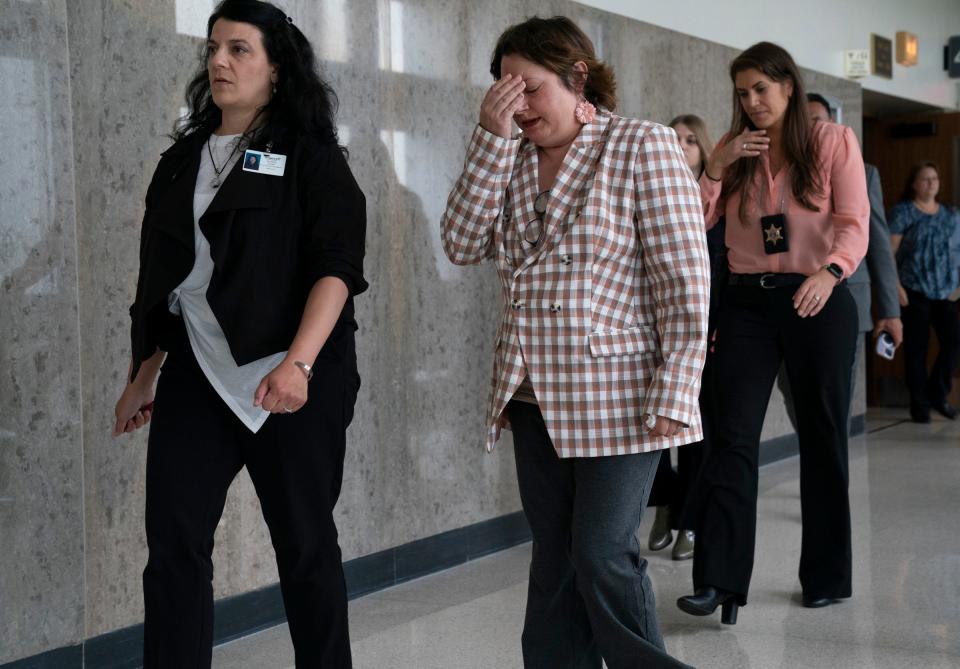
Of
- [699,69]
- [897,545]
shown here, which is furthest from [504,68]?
[699,69]

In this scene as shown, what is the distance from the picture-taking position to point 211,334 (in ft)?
7.95

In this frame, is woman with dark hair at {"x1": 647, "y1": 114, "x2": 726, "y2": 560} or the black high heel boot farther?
woman with dark hair at {"x1": 647, "y1": 114, "x2": 726, "y2": 560}

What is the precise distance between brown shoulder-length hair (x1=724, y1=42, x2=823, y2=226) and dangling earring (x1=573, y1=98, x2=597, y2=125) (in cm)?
133

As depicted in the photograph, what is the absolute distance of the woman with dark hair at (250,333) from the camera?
238 centimetres

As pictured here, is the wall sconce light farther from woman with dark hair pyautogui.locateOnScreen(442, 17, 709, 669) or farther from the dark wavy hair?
the dark wavy hair

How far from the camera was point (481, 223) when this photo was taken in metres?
2.48

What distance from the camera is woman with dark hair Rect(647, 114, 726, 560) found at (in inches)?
177

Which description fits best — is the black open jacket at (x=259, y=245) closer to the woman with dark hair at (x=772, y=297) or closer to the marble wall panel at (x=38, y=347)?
the marble wall panel at (x=38, y=347)

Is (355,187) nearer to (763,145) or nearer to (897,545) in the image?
(763,145)

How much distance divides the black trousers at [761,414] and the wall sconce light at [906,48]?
20.6ft

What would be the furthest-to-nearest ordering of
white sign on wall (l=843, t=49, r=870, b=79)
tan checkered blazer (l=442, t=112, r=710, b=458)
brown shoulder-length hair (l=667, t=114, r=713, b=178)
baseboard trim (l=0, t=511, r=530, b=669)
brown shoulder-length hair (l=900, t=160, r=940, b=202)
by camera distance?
brown shoulder-length hair (l=900, t=160, r=940, b=202)
white sign on wall (l=843, t=49, r=870, b=79)
brown shoulder-length hair (l=667, t=114, r=713, b=178)
baseboard trim (l=0, t=511, r=530, b=669)
tan checkered blazer (l=442, t=112, r=710, b=458)

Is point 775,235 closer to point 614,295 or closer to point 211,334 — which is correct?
point 614,295

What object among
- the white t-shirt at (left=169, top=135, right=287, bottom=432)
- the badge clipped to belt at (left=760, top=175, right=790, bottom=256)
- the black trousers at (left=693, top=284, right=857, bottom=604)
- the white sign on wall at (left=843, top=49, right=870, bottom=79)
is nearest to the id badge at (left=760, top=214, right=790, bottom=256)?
the badge clipped to belt at (left=760, top=175, right=790, bottom=256)

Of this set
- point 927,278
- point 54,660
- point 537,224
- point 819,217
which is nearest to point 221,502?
point 537,224
